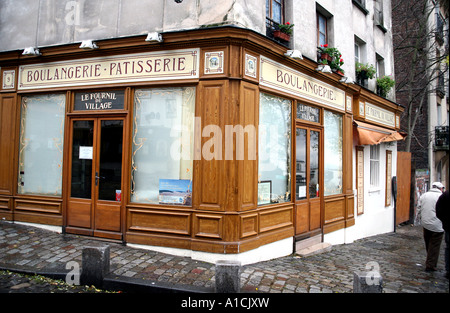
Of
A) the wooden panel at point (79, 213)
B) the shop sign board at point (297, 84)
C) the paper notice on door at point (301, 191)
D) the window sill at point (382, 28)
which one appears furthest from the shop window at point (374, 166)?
the wooden panel at point (79, 213)

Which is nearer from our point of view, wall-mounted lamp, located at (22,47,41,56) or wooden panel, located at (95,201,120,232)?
wooden panel, located at (95,201,120,232)

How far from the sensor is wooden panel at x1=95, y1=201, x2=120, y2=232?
21.7 feet

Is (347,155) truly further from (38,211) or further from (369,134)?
(38,211)

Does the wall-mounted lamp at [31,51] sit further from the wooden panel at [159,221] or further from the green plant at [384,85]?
the green plant at [384,85]

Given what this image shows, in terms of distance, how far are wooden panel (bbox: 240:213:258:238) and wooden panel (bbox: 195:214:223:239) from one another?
399 millimetres

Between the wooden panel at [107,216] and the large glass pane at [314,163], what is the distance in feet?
14.6

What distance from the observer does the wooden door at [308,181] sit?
25.0 ft

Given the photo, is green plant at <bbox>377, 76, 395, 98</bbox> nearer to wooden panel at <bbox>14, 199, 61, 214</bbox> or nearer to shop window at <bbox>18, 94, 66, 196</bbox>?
shop window at <bbox>18, 94, 66, 196</bbox>

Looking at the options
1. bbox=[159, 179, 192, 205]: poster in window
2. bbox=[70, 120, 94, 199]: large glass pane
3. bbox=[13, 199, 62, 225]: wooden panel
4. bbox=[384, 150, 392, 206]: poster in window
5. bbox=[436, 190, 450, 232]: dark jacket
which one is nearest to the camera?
bbox=[436, 190, 450, 232]: dark jacket

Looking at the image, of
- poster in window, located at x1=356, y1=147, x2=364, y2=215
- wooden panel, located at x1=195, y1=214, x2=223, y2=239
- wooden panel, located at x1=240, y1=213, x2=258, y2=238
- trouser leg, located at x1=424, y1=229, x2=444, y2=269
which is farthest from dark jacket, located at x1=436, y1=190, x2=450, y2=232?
poster in window, located at x1=356, y1=147, x2=364, y2=215

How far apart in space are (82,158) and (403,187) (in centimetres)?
1207
